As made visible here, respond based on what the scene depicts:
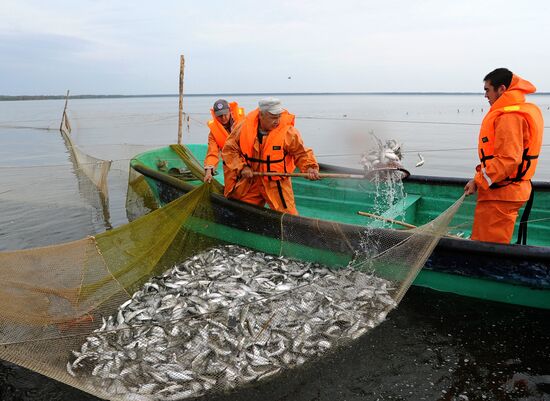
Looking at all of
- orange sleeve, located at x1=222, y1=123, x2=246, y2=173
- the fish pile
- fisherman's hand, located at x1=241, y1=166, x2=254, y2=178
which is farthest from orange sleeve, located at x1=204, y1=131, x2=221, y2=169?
the fish pile

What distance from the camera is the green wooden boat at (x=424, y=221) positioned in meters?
5.26

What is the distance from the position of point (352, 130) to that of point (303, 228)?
2457 millimetres

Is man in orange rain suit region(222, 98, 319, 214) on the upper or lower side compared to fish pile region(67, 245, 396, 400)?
upper

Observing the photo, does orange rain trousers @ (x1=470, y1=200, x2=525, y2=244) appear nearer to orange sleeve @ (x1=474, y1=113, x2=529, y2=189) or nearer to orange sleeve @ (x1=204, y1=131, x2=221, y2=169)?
orange sleeve @ (x1=474, y1=113, x2=529, y2=189)

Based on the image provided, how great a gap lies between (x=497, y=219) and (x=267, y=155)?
332 centimetres

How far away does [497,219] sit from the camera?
18.5 ft

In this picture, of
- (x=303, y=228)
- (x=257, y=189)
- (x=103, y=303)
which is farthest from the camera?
(x=257, y=189)

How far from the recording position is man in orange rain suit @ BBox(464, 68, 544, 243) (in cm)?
516

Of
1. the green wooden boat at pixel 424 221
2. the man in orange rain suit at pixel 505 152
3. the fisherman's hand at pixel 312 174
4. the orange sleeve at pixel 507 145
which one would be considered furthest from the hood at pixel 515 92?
the fisherman's hand at pixel 312 174

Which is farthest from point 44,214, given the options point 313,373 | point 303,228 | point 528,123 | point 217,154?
point 528,123

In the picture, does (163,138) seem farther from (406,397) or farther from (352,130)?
(406,397)

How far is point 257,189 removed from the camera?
23.0 ft

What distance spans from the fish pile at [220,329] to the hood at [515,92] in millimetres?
2708

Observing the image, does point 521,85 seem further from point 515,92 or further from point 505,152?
point 505,152
